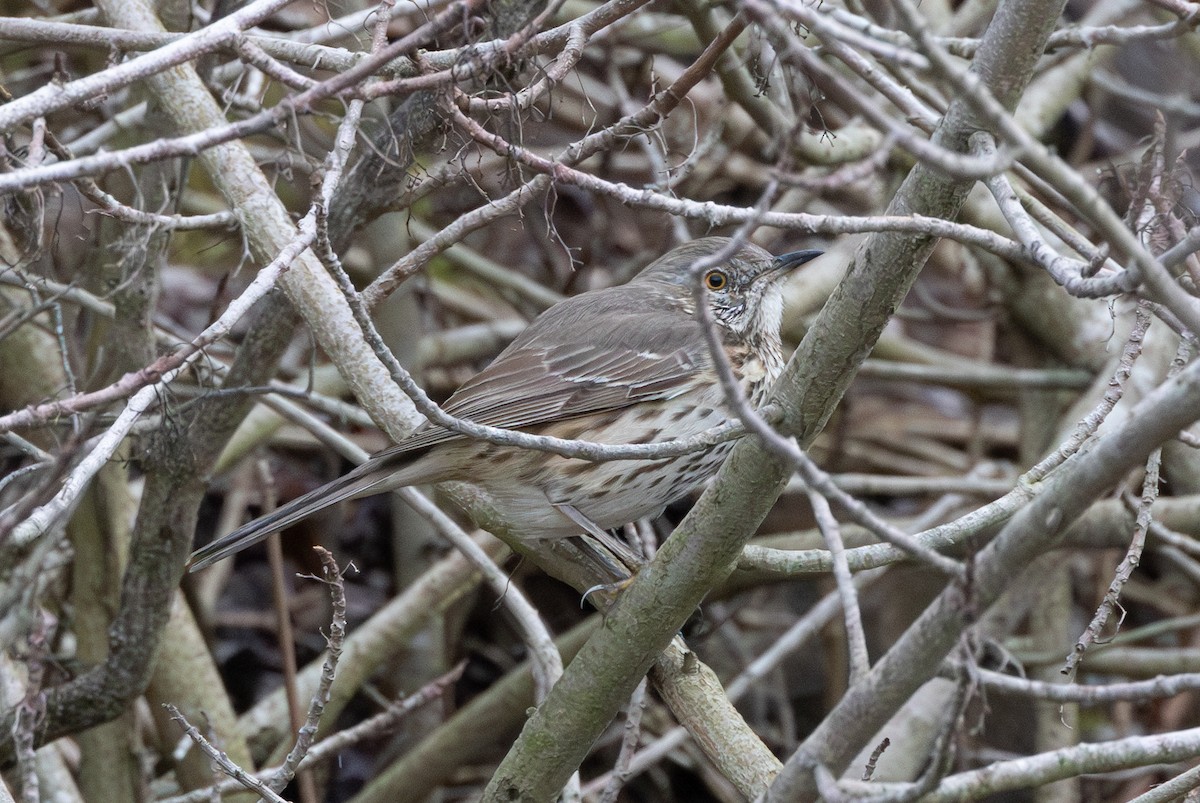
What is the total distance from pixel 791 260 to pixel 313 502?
73.6 inches

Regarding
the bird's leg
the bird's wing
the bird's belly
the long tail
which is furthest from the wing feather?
the long tail

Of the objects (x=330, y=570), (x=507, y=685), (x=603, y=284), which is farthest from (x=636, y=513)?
(x=603, y=284)

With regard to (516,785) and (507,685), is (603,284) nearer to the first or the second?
(507,685)

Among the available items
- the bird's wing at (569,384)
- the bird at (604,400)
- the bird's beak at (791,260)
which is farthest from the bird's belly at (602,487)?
the bird's beak at (791,260)

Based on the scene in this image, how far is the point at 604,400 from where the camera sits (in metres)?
4.34

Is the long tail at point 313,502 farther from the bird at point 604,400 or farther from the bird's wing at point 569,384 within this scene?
the bird's wing at point 569,384

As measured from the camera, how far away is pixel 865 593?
634cm

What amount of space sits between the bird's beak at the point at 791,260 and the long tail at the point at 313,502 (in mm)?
1544

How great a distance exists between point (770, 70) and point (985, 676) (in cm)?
142

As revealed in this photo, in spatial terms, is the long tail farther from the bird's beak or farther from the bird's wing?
the bird's beak

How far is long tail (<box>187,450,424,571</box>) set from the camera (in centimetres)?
354

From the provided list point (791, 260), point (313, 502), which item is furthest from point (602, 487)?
point (791, 260)

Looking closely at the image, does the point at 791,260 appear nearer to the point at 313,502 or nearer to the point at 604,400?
the point at 604,400

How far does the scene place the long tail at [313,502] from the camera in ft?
11.6
